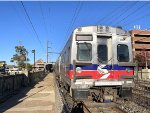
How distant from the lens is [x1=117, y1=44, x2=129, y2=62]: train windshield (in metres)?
12.6

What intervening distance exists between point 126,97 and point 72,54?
9.29 ft

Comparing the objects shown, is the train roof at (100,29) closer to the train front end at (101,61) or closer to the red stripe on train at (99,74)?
the train front end at (101,61)

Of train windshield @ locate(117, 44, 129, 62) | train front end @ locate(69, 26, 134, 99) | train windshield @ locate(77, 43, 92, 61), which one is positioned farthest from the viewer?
train windshield @ locate(117, 44, 129, 62)

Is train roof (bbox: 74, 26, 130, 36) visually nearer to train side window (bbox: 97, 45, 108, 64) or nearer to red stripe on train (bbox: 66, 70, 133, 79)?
train side window (bbox: 97, 45, 108, 64)

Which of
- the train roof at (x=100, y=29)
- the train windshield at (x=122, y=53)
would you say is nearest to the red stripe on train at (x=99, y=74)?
the train windshield at (x=122, y=53)

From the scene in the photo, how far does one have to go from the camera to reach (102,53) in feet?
40.8

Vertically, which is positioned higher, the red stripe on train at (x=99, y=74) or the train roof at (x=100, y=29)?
the train roof at (x=100, y=29)

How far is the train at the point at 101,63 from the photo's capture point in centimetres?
1201

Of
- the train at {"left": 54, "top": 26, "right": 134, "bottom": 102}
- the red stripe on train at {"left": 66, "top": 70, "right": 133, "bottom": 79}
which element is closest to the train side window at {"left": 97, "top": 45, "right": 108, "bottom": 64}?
the train at {"left": 54, "top": 26, "right": 134, "bottom": 102}

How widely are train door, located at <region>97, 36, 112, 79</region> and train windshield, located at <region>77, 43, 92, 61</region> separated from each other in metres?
0.37

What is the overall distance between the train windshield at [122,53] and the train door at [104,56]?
1.29ft

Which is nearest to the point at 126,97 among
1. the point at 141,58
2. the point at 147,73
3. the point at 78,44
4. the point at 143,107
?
the point at 143,107

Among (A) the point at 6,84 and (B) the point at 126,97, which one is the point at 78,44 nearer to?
(B) the point at 126,97

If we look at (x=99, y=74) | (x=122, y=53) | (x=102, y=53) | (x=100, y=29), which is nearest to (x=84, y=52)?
(x=102, y=53)
